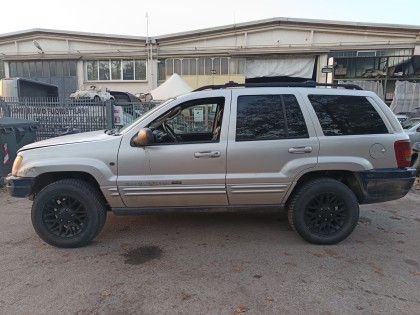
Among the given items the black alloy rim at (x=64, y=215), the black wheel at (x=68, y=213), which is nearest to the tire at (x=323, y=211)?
the black wheel at (x=68, y=213)

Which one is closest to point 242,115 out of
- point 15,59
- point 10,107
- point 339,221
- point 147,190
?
point 147,190

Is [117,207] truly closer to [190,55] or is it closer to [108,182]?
[108,182]

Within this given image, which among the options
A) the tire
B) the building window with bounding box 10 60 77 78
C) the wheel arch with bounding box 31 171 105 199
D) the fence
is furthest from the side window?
the building window with bounding box 10 60 77 78

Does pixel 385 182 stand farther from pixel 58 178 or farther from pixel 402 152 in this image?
pixel 58 178

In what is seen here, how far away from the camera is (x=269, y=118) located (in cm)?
393

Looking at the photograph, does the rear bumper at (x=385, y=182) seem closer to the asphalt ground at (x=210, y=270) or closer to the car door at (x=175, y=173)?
the asphalt ground at (x=210, y=270)

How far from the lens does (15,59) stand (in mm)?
23844

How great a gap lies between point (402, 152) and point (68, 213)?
13.4ft

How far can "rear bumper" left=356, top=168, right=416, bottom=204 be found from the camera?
153 inches

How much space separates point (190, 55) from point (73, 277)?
69.7 feet

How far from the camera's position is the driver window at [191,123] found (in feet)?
13.1

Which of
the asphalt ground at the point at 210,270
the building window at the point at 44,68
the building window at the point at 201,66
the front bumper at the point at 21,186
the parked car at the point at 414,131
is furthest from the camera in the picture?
the building window at the point at 44,68

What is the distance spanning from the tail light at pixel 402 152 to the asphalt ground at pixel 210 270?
3.52 feet

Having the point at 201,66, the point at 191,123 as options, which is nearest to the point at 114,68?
the point at 201,66
